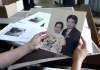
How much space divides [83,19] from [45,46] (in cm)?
18

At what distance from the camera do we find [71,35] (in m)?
0.79

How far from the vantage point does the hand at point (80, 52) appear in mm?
796

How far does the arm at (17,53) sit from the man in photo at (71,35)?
0.12 metres

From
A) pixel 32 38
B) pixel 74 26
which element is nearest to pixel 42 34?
pixel 32 38

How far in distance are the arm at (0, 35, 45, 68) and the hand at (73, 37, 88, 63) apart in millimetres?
154

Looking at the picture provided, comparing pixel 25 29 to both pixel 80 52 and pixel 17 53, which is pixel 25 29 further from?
pixel 80 52

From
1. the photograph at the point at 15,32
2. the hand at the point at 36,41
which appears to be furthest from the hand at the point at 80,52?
the photograph at the point at 15,32

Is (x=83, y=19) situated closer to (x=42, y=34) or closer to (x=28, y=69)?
(x=42, y=34)

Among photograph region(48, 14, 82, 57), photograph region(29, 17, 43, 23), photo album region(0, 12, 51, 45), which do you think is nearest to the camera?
photograph region(48, 14, 82, 57)

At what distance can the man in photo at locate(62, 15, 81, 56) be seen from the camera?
0.78m

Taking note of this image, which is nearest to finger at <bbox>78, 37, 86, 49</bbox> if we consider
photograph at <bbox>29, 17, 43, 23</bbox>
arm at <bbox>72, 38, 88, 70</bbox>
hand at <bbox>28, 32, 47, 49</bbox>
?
arm at <bbox>72, 38, 88, 70</bbox>

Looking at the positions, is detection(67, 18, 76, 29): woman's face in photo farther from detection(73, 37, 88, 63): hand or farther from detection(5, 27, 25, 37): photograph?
detection(5, 27, 25, 37): photograph

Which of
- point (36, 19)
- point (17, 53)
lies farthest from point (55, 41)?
point (36, 19)

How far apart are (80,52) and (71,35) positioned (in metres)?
0.08
